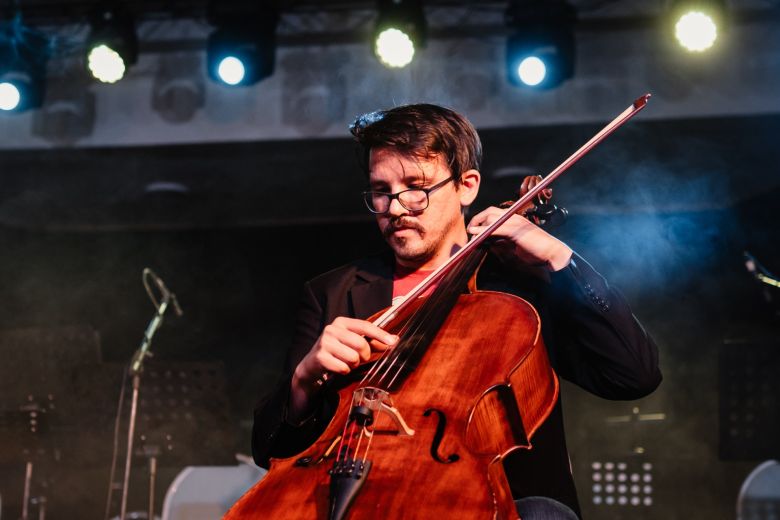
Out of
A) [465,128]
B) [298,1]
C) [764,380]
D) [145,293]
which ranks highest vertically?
[298,1]

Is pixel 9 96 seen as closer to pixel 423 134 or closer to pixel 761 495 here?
pixel 423 134

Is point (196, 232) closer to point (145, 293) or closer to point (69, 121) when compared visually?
point (145, 293)

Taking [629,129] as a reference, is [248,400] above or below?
below

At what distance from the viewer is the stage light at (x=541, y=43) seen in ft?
12.7

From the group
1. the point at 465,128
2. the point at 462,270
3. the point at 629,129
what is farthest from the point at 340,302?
the point at 629,129

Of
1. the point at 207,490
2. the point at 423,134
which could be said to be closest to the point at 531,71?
the point at 423,134

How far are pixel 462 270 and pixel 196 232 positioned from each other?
4187 millimetres

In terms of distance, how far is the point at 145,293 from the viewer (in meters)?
5.80

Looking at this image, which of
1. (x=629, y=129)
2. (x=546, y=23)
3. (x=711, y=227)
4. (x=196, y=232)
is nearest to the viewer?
(x=546, y=23)

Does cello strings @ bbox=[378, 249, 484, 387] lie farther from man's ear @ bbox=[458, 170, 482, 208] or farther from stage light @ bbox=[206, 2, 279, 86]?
stage light @ bbox=[206, 2, 279, 86]

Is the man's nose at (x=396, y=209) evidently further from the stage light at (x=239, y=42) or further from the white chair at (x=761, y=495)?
the white chair at (x=761, y=495)

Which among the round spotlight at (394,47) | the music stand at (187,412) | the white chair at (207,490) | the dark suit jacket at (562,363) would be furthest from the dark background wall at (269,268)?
the dark suit jacket at (562,363)

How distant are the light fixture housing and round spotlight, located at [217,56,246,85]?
458 mm

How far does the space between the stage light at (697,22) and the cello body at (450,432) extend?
8.14 ft
